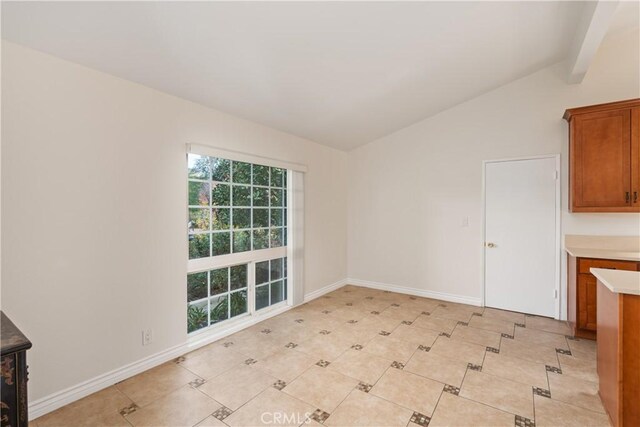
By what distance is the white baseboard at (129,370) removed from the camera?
2.01 metres

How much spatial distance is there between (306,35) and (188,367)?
294 cm

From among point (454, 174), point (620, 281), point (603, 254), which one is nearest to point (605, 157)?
point (603, 254)

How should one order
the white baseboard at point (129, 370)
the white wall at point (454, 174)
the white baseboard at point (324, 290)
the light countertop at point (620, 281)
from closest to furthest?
the light countertop at point (620, 281) < the white baseboard at point (129, 370) < the white wall at point (454, 174) < the white baseboard at point (324, 290)

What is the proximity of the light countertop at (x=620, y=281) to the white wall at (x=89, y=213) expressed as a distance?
10.6 ft

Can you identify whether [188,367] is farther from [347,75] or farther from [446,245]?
[446,245]

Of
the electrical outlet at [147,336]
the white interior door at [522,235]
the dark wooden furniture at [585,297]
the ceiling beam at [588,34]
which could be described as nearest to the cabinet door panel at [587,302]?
the dark wooden furniture at [585,297]

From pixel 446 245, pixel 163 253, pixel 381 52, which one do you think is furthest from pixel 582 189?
pixel 163 253

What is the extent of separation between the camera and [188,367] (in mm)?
2582

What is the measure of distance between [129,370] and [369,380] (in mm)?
1967

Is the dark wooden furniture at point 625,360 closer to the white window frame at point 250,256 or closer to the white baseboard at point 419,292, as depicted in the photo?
the white baseboard at point 419,292

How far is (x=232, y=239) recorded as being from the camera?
11.0 feet

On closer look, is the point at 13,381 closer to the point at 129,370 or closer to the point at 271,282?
the point at 129,370

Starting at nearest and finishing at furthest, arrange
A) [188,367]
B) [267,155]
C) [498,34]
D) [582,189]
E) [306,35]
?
1. [306,35]
2. [188,367]
3. [498,34]
4. [582,189]
5. [267,155]

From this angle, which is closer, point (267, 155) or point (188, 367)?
point (188, 367)
